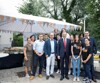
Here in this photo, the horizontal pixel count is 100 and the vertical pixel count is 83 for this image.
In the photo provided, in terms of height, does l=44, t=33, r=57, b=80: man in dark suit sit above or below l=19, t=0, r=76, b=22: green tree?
below

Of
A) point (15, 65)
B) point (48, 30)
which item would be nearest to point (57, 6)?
point (48, 30)

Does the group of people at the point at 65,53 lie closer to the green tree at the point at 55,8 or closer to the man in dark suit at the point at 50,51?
the man in dark suit at the point at 50,51

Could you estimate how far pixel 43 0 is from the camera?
30.5 metres

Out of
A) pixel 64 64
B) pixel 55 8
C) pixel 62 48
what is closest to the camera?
pixel 62 48

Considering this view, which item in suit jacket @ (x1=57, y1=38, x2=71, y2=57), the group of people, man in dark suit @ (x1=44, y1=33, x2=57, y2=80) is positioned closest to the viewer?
the group of people

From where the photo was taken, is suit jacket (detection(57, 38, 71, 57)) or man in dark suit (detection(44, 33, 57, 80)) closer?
suit jacket (detection(57, 38, 71, 57))

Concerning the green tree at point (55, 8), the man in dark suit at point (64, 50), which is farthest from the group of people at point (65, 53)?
the green tree at point (55, 8)

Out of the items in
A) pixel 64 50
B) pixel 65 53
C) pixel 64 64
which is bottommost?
pixel 64 64

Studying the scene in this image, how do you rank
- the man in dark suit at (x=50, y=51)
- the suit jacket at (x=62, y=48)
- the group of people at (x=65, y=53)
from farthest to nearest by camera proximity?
the man in dark suit at (x=50, y=51), the suit jacket at (x=62, y=48), the group of people at (x=65, y=53)

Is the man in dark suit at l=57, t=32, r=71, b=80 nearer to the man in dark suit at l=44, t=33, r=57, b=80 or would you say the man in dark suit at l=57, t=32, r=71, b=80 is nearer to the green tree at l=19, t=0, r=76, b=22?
the man in dark suit at l=44, t=33, r=57, b=80

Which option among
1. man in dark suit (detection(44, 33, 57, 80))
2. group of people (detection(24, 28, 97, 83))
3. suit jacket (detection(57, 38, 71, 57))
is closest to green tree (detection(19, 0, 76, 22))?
group of people (detection(24, 28, 97, 83))

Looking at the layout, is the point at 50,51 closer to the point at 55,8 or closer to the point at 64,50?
the point at 64,50

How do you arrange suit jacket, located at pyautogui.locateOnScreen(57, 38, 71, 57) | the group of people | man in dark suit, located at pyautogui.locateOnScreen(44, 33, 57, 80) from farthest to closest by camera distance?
man in dark suit, located at pyautogui.locateOnScreen(44, 33, 57, 80) → suit jacket, located at pyautogui.locateOnScreen(57, 38, 71, 57) → the group of people

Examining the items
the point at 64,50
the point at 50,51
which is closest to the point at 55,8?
the point at 50,51
